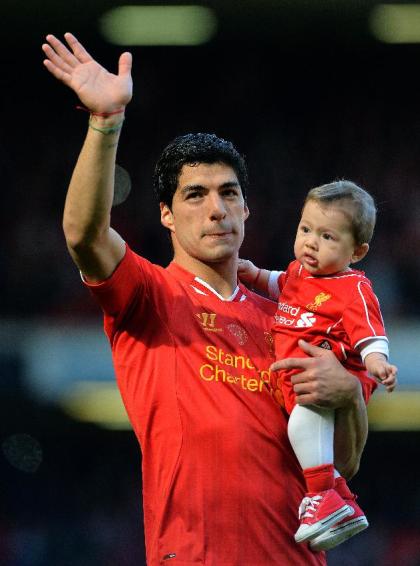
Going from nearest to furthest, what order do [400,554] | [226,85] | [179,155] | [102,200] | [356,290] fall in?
[102,200], [356,290], [179,155], [400,554], [226,85]

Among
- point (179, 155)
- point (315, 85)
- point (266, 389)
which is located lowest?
point (266, 389)

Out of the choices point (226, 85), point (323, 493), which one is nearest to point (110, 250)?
point (323, 493)

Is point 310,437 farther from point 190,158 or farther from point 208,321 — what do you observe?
point 190,158

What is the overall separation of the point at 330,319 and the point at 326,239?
22 cm

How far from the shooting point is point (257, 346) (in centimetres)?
325

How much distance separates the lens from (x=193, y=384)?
3.08 meters

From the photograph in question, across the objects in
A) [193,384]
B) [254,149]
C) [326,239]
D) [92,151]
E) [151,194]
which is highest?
[254,149]

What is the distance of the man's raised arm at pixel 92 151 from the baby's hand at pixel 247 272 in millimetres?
729

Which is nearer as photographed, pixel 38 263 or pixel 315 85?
pixel 38 263

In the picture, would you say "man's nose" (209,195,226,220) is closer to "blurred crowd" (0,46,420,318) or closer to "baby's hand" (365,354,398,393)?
"baby's hand" (365,354,398,393)

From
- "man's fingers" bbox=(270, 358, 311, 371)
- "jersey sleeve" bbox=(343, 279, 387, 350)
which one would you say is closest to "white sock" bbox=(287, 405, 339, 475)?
"man's fingers" bbox=(270, 358, 311, 371)

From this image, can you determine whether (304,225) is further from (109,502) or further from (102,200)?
(109,502)

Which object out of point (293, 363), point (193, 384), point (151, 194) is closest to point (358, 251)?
point (293, 363)

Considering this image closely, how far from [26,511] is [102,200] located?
5.39 metres
